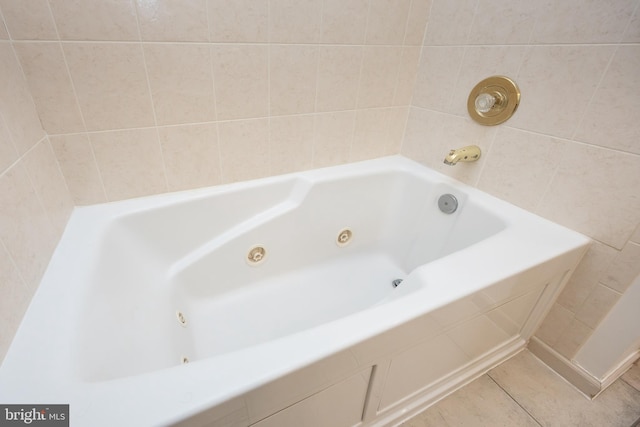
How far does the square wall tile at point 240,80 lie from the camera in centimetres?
91

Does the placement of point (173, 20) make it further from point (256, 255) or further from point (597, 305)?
point (597, 305)

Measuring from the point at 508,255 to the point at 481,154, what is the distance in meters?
0.46

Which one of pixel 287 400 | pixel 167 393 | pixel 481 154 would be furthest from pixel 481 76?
pixel 167 393

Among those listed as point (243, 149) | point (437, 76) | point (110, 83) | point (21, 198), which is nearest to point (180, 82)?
point (110, 83)

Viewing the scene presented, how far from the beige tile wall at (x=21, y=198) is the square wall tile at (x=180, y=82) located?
0.93 feet

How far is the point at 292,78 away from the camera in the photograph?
1.03 m

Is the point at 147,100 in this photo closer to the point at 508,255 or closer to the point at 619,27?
the point at 508,255

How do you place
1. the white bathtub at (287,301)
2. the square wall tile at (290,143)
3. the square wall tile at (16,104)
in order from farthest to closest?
1. the square wall tile at (290,143)
2. the square wall tile at (16,104)
3. the white bathtub at (287,301)

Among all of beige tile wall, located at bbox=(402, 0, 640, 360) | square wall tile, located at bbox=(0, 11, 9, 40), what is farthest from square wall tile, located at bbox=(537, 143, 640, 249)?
square wall tile, located at bbox=(0, 11, 9, 40)

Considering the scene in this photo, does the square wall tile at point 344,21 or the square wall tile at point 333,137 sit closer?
the square wall tile at point 344,21

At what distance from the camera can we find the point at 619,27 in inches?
28.9

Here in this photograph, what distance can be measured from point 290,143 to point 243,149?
19 centimetres

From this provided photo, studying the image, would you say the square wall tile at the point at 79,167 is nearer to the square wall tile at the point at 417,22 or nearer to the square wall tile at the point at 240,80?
the square wall tile at the point at 240,80

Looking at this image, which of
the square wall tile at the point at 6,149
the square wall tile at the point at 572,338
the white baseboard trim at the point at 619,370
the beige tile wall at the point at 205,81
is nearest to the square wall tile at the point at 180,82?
the beige tile wall at the point at 205,81
